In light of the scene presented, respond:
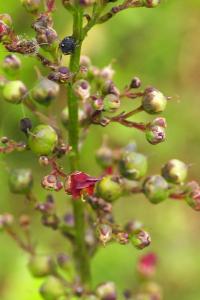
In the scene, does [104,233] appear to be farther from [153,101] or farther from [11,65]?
[11,65]

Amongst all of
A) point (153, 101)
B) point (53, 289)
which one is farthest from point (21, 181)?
point (153, 101)

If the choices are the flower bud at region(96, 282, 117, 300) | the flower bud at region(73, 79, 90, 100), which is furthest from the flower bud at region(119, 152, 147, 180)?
the flower bud at region(96, 282, 117, 300)

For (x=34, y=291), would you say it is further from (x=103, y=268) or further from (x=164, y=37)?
(x=164, y=37)

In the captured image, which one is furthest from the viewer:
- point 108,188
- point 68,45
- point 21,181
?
point 21,181

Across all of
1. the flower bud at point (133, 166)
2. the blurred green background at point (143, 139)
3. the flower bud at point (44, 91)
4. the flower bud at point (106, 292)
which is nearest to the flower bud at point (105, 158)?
the flower bud at point (133, 166)

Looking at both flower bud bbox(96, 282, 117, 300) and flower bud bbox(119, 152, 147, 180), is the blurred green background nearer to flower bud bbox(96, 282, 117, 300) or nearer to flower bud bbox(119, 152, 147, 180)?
flower bud bbox(96, 282, 117, 300)

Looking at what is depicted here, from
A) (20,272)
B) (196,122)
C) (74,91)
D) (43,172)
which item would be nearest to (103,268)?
(20,272)
